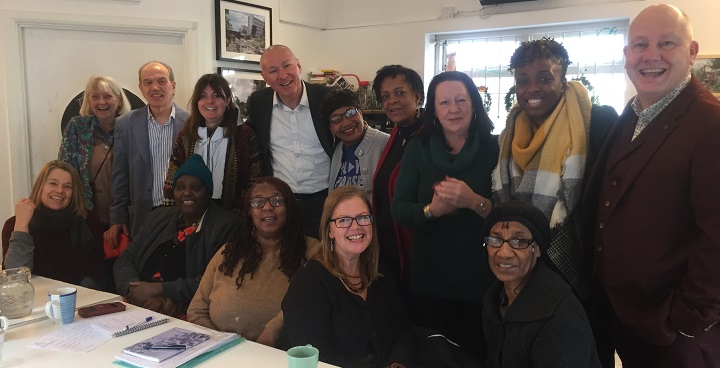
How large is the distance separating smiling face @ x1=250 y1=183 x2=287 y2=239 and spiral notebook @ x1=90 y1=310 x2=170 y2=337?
0.51 m

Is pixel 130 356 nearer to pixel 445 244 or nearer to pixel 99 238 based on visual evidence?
pixel 445 244

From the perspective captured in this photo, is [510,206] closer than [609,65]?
Yes

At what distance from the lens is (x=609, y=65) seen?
4582 mm

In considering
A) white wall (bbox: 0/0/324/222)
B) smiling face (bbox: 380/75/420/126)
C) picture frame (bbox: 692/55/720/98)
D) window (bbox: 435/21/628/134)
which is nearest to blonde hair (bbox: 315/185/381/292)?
smiling face (bbox: 380/75/420/126)

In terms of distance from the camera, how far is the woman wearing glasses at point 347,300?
1858mm

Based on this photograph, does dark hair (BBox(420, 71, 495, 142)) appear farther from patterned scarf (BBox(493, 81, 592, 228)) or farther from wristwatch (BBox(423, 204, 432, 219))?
wristwatch (BBox(423, 204, 432, 219))

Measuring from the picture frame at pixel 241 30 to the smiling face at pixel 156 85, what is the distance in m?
1.46

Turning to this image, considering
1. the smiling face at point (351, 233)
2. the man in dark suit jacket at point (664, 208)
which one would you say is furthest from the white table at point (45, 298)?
the man in dark suit jacket at point (664, 208)

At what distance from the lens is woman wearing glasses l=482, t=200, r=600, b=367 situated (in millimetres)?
1518

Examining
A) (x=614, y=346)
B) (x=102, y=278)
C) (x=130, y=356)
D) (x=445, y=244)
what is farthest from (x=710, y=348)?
(x=102, y=278)

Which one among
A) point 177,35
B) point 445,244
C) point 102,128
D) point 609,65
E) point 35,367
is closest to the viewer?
point 35,367

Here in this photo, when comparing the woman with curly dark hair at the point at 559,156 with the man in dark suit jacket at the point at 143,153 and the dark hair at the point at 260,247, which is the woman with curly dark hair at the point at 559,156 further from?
the man in dark suit jacket at the point at 143,153

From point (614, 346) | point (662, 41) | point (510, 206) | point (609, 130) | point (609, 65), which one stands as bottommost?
point (614, 346)

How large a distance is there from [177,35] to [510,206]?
346 cm
